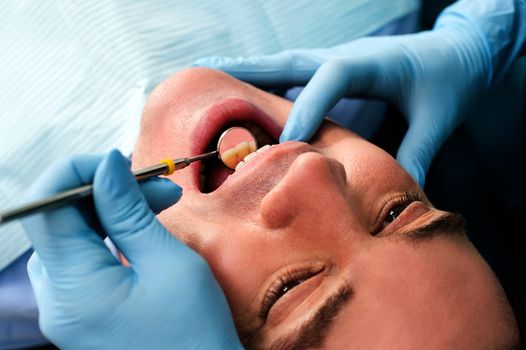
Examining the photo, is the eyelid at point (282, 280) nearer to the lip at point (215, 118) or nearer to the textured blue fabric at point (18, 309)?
the lip at point (215, 118)

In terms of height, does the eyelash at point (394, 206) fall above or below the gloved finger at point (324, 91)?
below

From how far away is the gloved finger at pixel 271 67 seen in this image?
4.30 ft

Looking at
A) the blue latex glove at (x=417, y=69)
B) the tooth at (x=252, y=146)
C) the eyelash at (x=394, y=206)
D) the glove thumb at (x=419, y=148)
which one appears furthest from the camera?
the glove thumb at (x=419, y=148)

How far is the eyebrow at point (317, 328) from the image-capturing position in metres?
0.82

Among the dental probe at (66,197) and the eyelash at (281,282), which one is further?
the eyelash at (281,282)

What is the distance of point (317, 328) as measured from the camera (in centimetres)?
83

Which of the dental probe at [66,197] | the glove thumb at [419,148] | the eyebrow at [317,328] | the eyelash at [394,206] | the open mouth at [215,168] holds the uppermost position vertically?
the dental probe at [66,197]

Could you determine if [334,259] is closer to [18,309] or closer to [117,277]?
[117,277]

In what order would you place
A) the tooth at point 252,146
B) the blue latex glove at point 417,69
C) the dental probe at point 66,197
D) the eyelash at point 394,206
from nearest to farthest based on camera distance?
the dental probe at point 66,197, the eyelash at point 394,206, the tooth at point 252,146, the blue latex glove at point 417,69

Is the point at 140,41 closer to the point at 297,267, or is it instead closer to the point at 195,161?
the point at 195,161

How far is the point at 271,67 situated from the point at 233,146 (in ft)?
1.29

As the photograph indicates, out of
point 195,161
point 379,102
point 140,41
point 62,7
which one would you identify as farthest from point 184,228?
point 379,102

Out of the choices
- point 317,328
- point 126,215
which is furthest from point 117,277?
point 317,328

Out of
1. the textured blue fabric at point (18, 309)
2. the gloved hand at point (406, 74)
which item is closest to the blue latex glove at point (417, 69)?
the gloved hand at point (406, 74)
